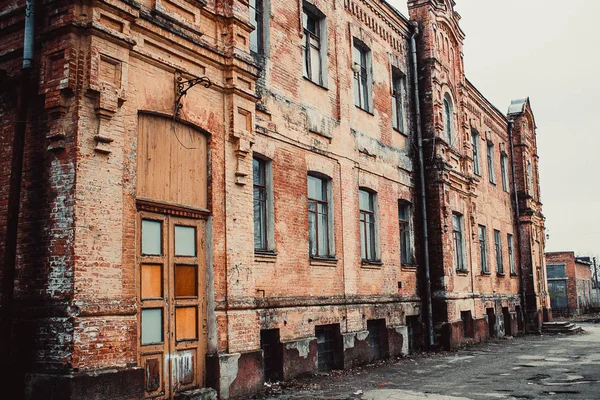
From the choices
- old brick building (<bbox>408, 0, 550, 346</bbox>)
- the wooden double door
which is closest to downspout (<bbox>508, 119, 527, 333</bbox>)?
old brick building (<bbox>408, 0, 550, 346</bbox>)

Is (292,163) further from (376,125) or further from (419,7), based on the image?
(419,7)

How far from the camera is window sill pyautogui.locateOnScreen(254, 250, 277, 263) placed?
1088 cm

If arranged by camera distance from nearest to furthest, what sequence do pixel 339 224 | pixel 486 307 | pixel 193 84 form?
1. pixel 193 84
2. pixel 339 224
3. pixel 486 307

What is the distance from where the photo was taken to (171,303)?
28.8ft

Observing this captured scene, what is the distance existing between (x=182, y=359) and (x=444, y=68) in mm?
14217

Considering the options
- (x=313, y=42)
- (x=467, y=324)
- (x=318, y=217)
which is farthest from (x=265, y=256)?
(x=467, y=324)

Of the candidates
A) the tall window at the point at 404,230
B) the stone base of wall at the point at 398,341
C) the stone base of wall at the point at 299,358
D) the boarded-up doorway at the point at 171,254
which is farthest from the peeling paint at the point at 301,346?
the tall window at the point at 404,230

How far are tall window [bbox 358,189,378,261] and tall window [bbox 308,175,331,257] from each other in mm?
1543

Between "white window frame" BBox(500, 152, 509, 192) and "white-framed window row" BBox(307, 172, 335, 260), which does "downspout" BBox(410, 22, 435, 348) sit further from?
"white window frame" BBox(500, 152, 509, 192)

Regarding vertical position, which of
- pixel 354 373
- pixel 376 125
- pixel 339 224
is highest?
pixel 376 125

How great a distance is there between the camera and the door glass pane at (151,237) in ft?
27.7

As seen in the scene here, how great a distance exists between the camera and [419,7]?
61.6 feet

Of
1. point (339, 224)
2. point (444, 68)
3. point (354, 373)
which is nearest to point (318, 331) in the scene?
point (354, 373)

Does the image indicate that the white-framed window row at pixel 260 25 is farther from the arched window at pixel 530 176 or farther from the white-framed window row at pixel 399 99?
the arched window at pixel 530 176
